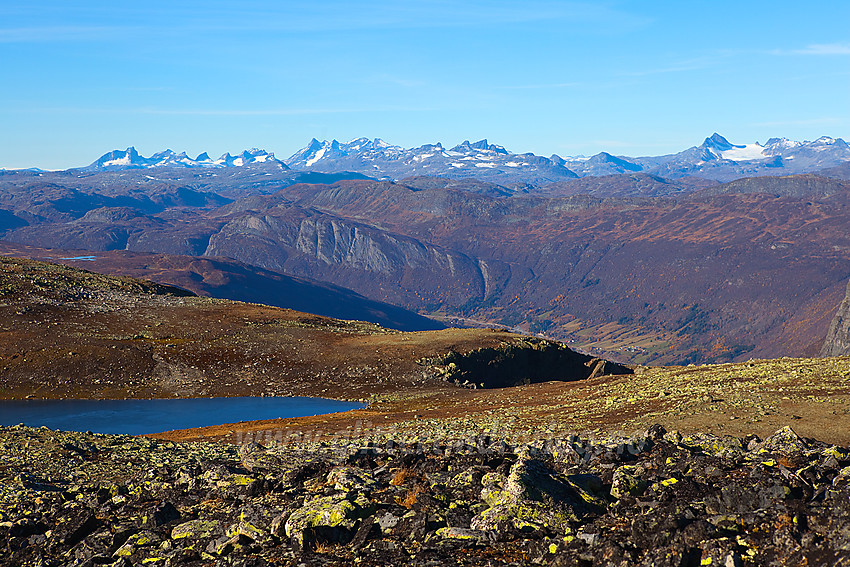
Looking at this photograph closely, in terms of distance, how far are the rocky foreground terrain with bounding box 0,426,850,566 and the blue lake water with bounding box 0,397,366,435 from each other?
178ft

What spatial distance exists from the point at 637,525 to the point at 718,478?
6.88 m

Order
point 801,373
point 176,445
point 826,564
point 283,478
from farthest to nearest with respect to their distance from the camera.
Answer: point 801,373 < point 176,445 < point 283,478 < point 826,564

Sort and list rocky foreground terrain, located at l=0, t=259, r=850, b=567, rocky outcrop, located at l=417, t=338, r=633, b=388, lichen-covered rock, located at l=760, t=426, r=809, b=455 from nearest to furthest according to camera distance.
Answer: rocky foreground terrain, located at l=0, t=259, r=850, b=567, lichen-covered rock, located at l=760, t=426, r=809, b=455, rocky outcrop, located at l=417, t=338, r=633, b=388

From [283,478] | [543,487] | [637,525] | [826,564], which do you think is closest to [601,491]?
[543,487]

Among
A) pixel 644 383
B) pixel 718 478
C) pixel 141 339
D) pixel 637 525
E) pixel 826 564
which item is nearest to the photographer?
pixel 826 564

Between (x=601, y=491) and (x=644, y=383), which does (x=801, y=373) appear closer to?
(x=644, y=383)

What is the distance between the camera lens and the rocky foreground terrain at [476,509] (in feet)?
69.2

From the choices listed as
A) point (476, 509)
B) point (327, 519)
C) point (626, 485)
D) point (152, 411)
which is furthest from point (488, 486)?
point (152, 411)

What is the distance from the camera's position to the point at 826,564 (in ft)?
61.6

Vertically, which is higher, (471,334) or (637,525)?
(637,525)

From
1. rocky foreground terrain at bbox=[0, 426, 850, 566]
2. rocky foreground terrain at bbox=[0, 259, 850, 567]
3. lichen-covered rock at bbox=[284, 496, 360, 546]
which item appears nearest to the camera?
rocky foreground terrain at bbox=[0, 426, 850, 566]

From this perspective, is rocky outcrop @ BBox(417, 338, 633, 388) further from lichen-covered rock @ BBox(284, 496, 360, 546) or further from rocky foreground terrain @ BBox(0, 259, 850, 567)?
lichen-covered rock @ BBox(284, 496, 360, 546)

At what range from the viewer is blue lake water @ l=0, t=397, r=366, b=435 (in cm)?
8881

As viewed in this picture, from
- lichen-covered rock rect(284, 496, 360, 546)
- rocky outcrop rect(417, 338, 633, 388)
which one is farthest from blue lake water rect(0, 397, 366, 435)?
lichen-covered rock rect(284, 496, 360, 546)
